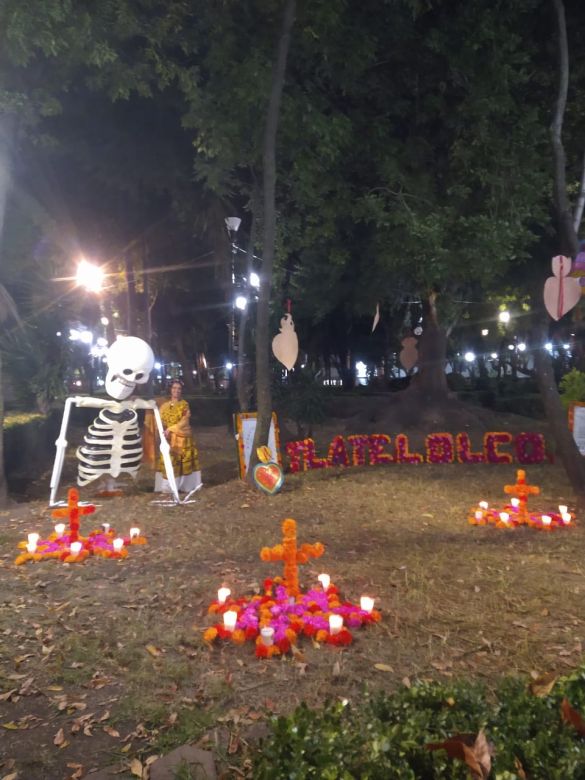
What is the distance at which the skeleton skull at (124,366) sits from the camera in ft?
35.9

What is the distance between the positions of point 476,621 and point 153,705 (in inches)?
118

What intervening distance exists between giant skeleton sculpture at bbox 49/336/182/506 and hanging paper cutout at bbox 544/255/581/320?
6576mm

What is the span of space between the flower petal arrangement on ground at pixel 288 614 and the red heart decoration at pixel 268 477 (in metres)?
5.30

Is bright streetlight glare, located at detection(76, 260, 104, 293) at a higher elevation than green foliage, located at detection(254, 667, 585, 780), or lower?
higher

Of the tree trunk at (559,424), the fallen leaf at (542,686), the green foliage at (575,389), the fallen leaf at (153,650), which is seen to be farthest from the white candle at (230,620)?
the green foliage at (575,389)

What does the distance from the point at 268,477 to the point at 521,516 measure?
4.57m

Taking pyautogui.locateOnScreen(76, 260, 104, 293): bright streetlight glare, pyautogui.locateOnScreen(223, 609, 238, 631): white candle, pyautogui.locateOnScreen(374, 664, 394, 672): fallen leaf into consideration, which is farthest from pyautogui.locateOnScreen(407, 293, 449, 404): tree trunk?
pyautogui.locateOnScreen(374, 664, 394, 672): fallen leaf

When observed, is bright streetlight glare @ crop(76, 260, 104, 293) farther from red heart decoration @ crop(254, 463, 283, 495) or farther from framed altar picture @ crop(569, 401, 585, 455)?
framed altar picture @ crop(569, 401, 585, 455)

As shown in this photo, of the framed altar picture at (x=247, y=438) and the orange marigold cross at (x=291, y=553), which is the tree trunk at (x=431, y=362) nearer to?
the framed altar picture at (x=247, y=438)

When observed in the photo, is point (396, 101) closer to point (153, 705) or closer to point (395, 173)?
point (395, 173)

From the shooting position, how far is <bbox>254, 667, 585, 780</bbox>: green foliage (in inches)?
101

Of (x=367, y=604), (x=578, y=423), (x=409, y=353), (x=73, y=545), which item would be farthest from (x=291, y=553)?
(x=409, y=353)

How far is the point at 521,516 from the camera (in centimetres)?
962

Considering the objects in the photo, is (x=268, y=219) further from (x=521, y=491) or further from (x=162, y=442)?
(x=521, y=491)
